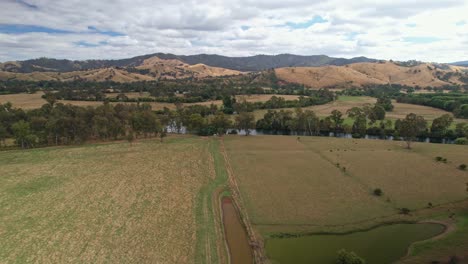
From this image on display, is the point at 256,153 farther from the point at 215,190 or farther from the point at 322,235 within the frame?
the point at 322,235

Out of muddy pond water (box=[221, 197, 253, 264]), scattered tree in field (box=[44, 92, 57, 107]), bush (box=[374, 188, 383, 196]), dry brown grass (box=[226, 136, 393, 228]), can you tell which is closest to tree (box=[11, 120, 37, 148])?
scattered tree in field (box=[44, 92, 57, 107])

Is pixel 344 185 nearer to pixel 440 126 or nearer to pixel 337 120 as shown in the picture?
pixel 337 120

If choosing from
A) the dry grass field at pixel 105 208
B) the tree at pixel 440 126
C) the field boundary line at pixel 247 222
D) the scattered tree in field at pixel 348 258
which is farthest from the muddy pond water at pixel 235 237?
the tree at pixel 440 126

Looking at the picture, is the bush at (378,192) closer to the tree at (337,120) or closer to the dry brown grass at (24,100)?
the tree at (337,120)

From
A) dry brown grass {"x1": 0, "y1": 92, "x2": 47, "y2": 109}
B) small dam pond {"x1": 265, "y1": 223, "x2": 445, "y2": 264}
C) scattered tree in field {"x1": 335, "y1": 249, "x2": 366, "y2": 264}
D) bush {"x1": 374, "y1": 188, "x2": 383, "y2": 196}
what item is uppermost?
dry brown grass {"x1": 0, "y1": 92, "x2": 47, "y2": 109}

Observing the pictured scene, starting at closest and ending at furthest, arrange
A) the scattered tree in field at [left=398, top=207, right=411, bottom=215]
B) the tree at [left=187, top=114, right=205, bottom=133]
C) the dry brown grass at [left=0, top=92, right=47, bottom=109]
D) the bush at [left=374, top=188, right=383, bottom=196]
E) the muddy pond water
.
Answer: the muddy pond water, the scattered tree in field at [left=398, top=207, right=411, bottom=215], the bush at [left=374, top=188, right=383, bottom=196], the tree at [left=187, top=114, right=205, bottom=133], the dry brown grass at [left=0, top=92, right=47, bottom=109]

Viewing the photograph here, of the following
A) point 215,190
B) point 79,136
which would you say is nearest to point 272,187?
point 215,190

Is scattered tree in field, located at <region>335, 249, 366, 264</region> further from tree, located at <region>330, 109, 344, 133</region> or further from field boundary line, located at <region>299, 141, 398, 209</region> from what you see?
tree, located at <region>330, 109, 344, 133</region>
